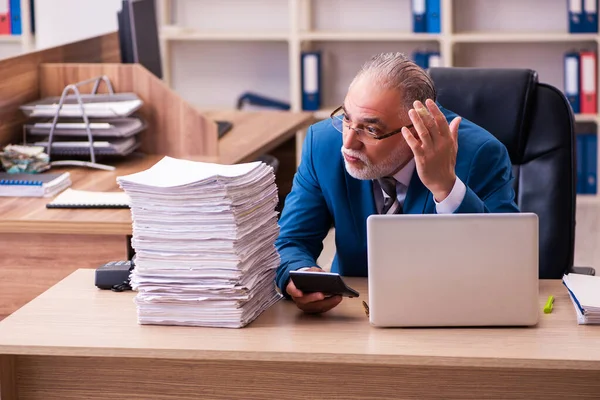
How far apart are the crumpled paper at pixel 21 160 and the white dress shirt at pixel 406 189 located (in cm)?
126

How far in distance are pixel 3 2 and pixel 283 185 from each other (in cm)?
243

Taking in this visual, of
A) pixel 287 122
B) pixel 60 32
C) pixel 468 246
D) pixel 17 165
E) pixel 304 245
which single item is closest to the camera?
pixel 468 246

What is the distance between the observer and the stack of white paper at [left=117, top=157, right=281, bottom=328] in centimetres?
171

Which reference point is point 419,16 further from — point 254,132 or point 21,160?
point 21,160

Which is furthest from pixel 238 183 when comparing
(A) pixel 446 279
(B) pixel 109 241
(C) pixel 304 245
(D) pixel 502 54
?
(D) pixel 502 54

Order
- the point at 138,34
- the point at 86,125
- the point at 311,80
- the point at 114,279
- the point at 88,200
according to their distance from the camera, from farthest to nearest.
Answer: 1. the point at 311,80
2. the point at 138,34
3. the point at 86,125
4. the point at 88,200
5. the point at 114,279

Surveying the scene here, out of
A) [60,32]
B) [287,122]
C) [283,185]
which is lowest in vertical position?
[283,185]

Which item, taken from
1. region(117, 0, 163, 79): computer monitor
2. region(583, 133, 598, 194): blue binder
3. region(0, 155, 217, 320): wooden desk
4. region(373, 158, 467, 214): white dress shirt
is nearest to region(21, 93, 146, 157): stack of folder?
region(117, 0, 163, 79): computer monitor

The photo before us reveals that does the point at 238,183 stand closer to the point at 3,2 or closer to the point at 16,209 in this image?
the point at 16,209

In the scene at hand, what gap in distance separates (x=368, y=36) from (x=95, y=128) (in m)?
2.52

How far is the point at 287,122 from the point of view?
390 cm

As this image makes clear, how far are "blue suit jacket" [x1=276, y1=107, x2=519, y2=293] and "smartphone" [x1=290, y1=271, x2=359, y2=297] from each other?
27 centimetres

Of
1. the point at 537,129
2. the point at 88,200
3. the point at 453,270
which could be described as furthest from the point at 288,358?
the point at 88,200

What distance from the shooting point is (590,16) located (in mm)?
5160
